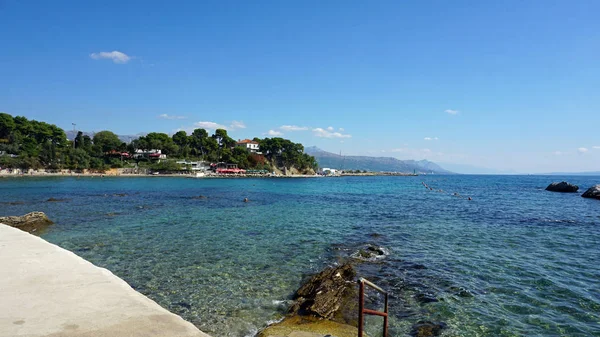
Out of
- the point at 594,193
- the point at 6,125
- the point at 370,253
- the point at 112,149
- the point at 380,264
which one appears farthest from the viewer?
the point at 112,149

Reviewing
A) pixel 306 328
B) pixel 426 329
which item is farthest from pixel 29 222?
pixel 426 329

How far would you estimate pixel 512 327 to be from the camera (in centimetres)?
809

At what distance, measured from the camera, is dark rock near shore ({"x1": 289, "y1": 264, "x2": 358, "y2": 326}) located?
8.54 meters

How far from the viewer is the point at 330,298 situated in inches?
362

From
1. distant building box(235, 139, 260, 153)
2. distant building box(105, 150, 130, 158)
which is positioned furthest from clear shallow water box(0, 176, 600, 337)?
distant building box(235, 139, 260, 153)

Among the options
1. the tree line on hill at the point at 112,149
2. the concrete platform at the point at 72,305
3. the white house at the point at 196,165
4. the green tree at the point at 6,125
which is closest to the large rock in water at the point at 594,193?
the concrete platform at the point at 72,305

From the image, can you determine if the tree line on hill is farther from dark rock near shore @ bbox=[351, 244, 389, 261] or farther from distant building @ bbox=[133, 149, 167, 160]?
dark rock near shore @ bbox=[351, 244, 389, 261]

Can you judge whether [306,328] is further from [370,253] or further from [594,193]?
[594,193]

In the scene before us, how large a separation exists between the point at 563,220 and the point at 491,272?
63.4ft

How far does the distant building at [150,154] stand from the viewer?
12538 cm

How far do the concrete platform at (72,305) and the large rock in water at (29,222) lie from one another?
1409 cm

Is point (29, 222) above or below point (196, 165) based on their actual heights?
below

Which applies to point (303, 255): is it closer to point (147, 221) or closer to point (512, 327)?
point (512, 327)

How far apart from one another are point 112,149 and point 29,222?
115 meters
